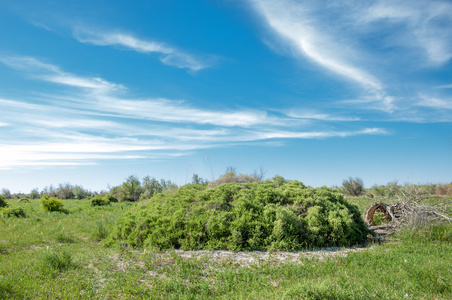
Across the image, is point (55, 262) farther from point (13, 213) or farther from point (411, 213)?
point (13, 213)

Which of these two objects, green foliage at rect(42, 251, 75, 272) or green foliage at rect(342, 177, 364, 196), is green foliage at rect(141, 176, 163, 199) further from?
green foliage at rect(42, 251, 75, 272)

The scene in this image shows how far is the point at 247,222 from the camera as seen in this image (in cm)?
845

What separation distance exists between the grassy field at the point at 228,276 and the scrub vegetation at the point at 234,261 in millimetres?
21

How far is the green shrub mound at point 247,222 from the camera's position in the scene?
327 inches

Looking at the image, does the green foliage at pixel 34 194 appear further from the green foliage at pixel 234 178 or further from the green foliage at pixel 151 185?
the green foliage at pixel 234 178

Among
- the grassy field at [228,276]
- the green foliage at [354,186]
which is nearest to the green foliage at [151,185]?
the green foliage at [354,186]

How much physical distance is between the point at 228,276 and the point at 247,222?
2.42m

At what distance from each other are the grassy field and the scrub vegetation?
21 mm

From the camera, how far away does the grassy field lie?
5.01m

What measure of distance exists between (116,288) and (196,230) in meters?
3.01

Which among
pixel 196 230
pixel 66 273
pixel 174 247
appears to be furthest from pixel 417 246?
pixel 66 273

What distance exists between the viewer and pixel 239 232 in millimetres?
8297

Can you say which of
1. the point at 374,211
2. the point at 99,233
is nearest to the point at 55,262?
the point at 99,233

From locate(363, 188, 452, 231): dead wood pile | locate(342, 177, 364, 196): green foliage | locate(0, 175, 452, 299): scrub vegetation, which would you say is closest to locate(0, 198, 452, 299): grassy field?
locate(0, 175, 452, 299): scrub vegetation
